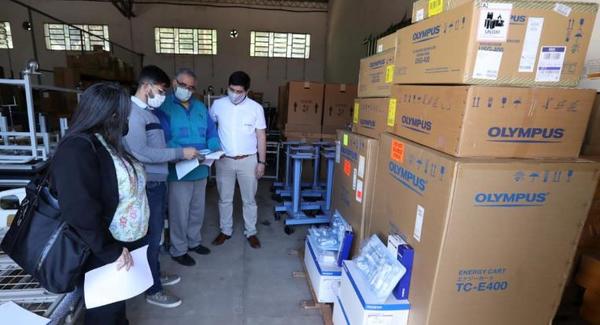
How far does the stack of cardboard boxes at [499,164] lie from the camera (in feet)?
3.38

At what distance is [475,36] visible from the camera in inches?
40.2

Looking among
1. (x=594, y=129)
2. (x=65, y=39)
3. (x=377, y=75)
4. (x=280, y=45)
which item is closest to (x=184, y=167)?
(x=377, y=75)

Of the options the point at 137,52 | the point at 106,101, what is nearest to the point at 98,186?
the point at 106,101

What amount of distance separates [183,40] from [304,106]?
6675 mm

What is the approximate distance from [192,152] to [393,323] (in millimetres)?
1464

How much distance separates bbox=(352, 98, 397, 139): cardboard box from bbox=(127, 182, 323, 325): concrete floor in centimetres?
114

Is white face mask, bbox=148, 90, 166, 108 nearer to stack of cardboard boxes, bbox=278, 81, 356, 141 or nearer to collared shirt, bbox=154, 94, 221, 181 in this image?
collared shirt, bbox=154, 94, 221, 181

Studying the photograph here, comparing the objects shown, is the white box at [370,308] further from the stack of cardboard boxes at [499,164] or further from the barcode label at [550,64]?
the barcode label at [550,64]

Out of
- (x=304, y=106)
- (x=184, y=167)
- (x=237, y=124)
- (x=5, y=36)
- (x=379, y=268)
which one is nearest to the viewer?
(x=379, y=268)

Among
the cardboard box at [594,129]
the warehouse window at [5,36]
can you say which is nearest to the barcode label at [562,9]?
the cardboard box at [594,129]

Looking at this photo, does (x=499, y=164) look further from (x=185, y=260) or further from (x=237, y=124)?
(x=185, y=260)

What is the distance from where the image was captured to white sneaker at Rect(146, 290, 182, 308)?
1.94 metres

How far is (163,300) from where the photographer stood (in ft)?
6.40

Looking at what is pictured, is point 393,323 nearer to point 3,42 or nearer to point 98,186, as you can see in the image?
point 98,186
